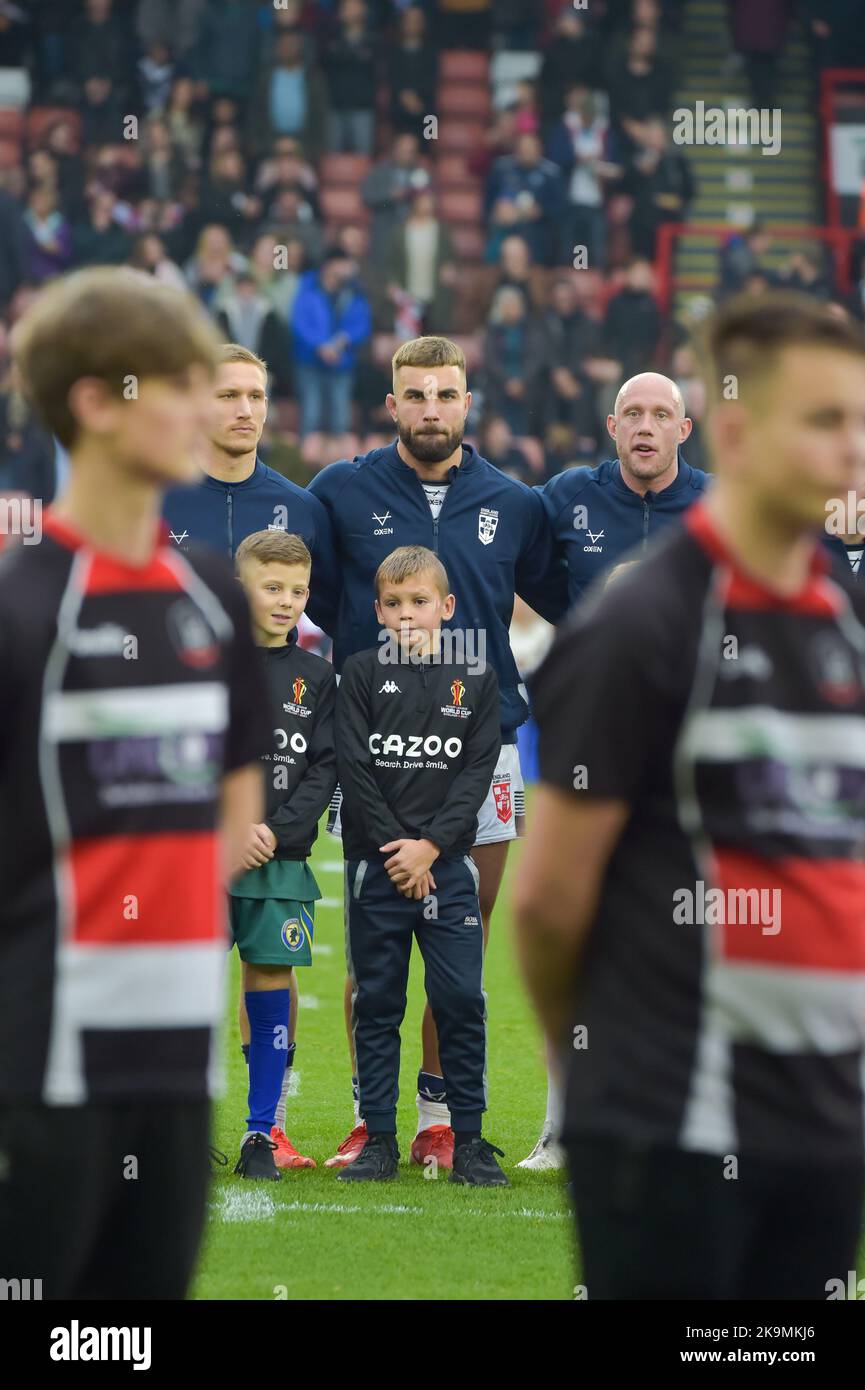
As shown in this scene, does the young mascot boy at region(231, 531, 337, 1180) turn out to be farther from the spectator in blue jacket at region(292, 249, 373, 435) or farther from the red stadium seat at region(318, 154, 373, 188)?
the red stadium seat at region(318, 154, 373, 188)

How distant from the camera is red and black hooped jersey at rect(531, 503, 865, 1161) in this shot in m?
2.41

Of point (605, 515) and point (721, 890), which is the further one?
point (605, 515)

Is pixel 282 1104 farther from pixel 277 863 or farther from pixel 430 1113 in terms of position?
pixel 277 863

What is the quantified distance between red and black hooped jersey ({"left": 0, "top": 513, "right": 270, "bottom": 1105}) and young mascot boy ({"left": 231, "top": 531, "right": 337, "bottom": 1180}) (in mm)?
3451

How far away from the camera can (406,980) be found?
20.5 ft

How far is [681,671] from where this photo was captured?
2.42 meters

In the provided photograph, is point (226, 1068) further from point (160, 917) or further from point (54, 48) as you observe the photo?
point (54, 48)

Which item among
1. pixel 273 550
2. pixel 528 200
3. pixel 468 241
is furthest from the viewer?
pixel 468 241

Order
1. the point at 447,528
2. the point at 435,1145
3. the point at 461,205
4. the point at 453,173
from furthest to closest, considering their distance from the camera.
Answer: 1. the point at 453,173
2. the point at 461,205
3. the point at 447,528
4. the point at 435,1145

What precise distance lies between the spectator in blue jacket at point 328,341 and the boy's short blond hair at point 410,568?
52.8ft

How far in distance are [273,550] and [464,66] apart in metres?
21.8

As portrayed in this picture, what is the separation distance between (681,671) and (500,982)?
810 cm

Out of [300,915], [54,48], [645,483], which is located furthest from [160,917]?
[54,48]

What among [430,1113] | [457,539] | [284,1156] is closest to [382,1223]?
[284,1156]
